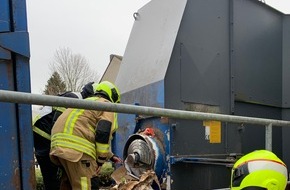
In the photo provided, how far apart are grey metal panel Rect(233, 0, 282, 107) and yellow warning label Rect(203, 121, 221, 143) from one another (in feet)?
1.78

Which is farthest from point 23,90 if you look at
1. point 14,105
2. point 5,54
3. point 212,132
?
point 212,132

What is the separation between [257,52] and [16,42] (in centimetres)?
352

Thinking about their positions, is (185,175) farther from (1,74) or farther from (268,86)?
(1,74)

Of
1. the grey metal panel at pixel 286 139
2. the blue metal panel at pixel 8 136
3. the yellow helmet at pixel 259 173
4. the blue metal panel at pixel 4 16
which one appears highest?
the blue metal panel at pixel 4 16

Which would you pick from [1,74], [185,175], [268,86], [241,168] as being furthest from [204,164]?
[1,74]

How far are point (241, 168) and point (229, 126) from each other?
2.20 meters

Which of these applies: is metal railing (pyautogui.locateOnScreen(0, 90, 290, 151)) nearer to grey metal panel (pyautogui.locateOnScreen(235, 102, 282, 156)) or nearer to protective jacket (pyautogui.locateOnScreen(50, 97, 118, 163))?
protective jacket (pyautogui.locateOnScreen(50, 97, 118, 163))

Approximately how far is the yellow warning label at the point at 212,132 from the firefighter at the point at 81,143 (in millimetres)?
1161

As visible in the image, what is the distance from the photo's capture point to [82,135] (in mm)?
3041

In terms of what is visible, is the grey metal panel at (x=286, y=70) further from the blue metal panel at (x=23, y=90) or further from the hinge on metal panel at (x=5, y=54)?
the hinge on metal panel at (x=5, y=54)

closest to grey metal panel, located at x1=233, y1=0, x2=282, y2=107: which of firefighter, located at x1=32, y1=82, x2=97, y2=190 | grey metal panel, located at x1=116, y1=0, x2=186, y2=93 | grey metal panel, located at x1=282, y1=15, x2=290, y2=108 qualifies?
grey metal panel, located at x1=282, y1=15, x2=290, y2=108

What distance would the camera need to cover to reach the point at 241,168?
1.87 metres

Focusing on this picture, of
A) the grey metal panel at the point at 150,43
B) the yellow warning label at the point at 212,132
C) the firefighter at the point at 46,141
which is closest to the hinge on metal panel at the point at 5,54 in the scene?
the firefighter at the point at 46,141

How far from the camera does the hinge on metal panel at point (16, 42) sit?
1629mm
